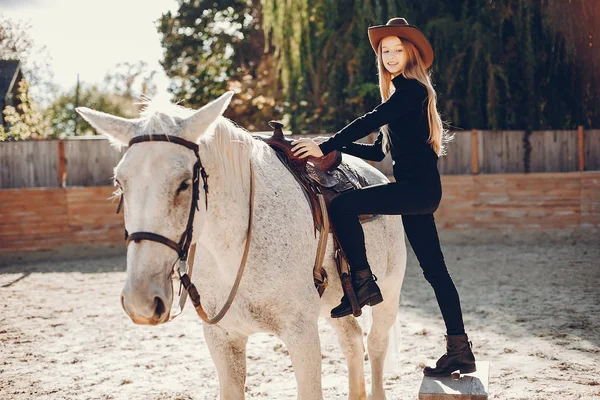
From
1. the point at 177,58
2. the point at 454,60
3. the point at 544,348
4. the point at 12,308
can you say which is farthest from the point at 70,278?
the point at 177,58

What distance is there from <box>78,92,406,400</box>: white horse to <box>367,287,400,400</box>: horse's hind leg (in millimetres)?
660

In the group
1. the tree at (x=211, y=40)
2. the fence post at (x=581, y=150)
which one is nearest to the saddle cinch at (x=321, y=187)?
the fence post at (x=581, y=150)

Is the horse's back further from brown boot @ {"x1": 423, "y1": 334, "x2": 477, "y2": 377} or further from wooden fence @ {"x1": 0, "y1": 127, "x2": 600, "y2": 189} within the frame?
wooden fence @ {"x1": 0, "y1": 127, "x2": 600, "y2": 189}

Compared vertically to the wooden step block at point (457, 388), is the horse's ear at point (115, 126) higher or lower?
higher

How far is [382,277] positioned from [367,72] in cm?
1068

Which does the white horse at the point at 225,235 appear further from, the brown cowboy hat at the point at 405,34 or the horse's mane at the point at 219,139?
the brown cowboy hat at the point at 405,34

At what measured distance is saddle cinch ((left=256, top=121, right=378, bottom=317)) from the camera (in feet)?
9.28

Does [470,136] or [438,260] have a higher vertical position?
[470,136]

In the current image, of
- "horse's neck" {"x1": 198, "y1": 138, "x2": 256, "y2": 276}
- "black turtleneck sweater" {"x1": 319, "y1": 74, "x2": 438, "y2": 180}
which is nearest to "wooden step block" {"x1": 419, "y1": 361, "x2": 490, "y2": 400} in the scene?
"black turtleneck sweater" {"x1": 319, "y1": 74, "x2": 438, "y2": 180}

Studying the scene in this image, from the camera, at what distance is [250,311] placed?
2564mm

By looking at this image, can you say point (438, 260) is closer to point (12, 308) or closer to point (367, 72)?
point (12, 308)

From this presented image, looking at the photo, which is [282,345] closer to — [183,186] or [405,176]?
[405,176]

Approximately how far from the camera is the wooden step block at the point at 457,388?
2.76 m

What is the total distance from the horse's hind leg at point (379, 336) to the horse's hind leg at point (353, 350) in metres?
0.11
